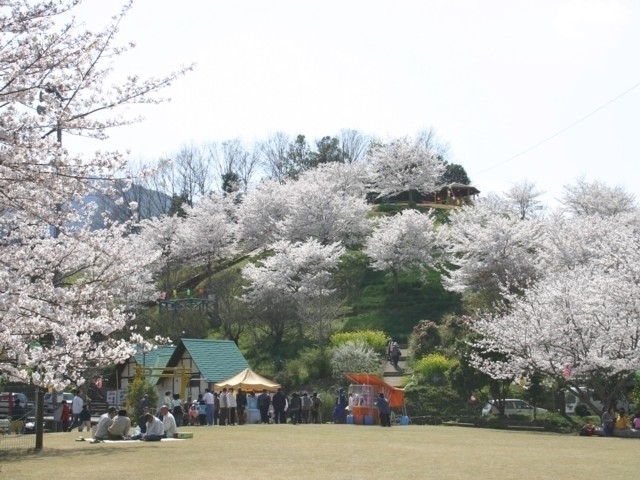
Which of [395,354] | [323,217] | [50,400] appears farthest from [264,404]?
[323,217]

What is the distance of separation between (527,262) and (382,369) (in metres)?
14.0

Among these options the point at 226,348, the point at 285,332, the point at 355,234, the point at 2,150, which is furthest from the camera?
the point at 355,234

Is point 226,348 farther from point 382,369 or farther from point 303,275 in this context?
point 303,275

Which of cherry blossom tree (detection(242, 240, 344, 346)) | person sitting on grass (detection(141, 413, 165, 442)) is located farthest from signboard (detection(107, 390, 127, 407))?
person sitting on grass (detection(141, 413, 165, 442))

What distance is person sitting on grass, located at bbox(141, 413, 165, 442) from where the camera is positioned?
1925cm

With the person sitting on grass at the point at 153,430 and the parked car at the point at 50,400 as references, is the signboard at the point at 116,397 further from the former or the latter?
the person sitting on grass at the point at 153,430

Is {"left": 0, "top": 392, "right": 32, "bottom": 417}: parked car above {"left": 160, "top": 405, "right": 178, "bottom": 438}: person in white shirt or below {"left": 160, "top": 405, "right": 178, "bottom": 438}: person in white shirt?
above

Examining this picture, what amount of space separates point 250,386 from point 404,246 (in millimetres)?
28867

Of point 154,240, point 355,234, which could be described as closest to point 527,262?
point 355,234

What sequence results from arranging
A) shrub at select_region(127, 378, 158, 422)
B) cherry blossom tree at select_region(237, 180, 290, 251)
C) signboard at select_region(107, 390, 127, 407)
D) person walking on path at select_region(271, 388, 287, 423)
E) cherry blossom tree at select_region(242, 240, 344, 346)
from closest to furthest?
1. shrub at select_region(127, 378, 158, 422)
2. person walking on path at select_region(271, 388, 287, 423)
3. signboard at select_region(107, 390, 127, 407)
4. cherry blossom tree at select_region(242, 240, 344, 346)
5. cherry blossom tree at select_region(237, 180, 290, 251)

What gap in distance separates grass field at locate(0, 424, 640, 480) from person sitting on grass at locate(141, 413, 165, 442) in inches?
21.8

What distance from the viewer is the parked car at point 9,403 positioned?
94.7 ft

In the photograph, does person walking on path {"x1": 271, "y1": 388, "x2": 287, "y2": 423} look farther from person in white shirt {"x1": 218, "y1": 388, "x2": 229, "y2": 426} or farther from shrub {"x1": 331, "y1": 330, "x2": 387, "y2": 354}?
shrub {"x1": 331, "y1": 330, "x2": 387, "y2": 354}

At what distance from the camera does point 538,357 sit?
2670 centimetres
